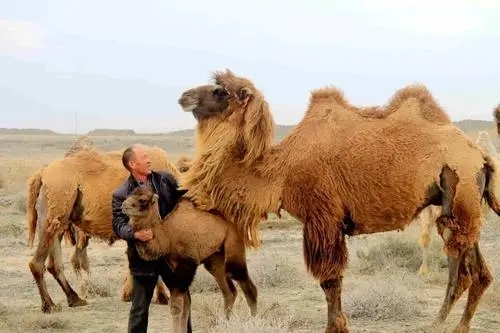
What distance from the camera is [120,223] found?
713 cm

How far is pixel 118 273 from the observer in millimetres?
13875

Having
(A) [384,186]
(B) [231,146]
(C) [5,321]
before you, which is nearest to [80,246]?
(C) [5,321]

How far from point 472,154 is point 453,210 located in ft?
1.87

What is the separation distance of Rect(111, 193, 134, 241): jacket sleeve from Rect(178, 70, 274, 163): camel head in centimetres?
122

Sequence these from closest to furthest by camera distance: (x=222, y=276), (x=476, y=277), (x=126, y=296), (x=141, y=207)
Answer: (x=141, y=207) → (x=222, y=276) → (x=476, y=277) → (x=126, y=296)

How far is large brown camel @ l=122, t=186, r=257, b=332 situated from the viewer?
707 cm

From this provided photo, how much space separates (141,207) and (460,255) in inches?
131

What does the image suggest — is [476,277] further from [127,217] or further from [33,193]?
[33,193]

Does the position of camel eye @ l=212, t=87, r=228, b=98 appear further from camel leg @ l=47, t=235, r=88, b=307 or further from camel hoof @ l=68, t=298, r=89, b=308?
camel hoof @ l=68, t=298, r=89, b=308

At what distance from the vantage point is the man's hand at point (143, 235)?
7.05m

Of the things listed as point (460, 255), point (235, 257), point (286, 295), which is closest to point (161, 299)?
point (286, 295)

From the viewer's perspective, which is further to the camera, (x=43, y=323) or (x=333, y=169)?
(x=43, y=323)

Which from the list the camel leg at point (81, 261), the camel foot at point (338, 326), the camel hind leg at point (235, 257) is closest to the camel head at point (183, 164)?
the camel leg at point (81, 261)

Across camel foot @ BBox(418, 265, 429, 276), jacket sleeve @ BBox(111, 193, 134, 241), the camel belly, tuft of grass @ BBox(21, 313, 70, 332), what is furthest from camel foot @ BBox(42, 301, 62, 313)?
Answer: camel foot @ BBox(418, 265, 429, 276)
